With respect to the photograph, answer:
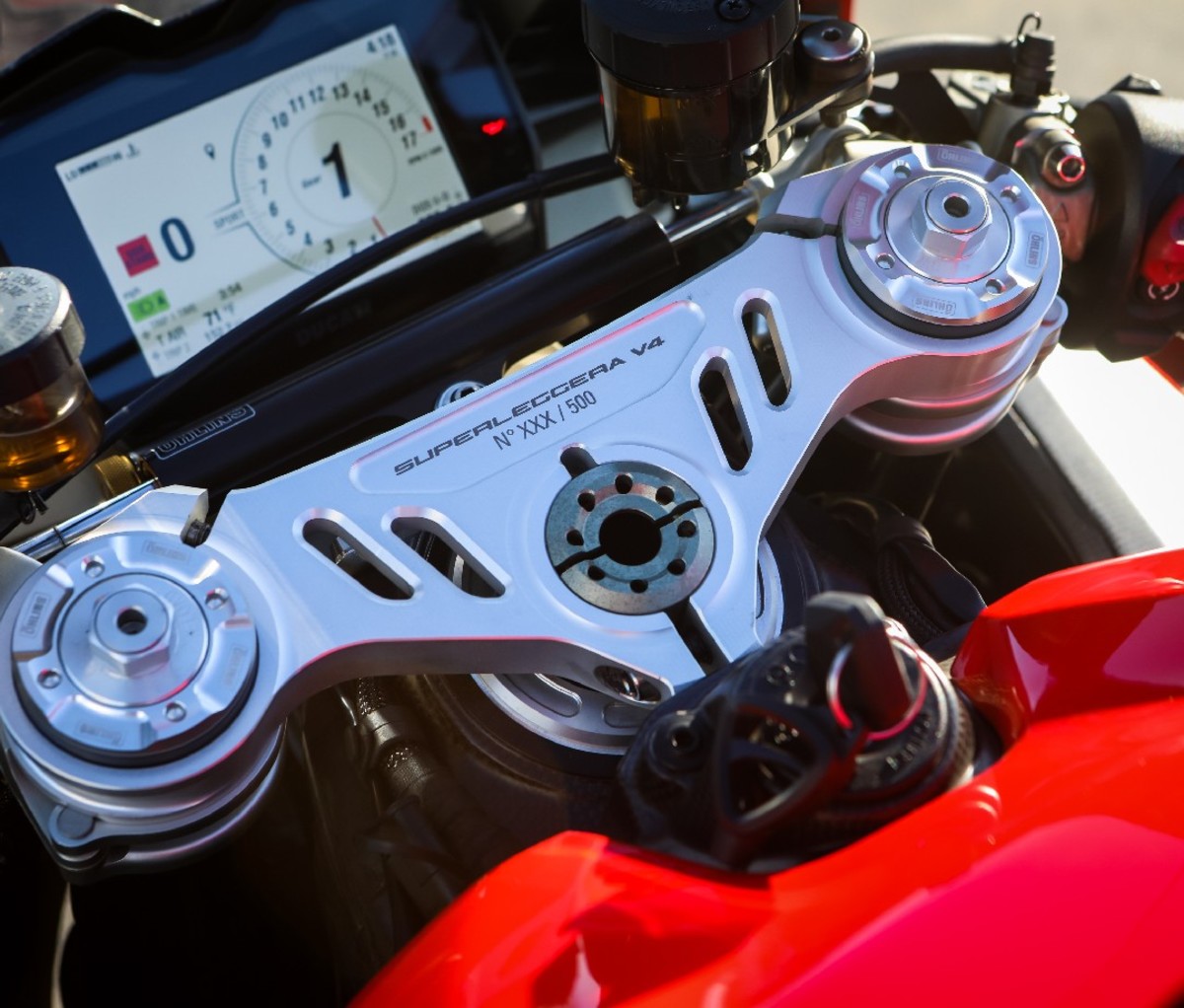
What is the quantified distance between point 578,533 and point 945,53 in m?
0.63

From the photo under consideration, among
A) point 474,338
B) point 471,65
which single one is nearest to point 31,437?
point 474,338

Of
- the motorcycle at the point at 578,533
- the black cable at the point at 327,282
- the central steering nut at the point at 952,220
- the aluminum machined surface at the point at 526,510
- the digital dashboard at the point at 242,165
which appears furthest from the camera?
the digital dashboard at the point at 242,165

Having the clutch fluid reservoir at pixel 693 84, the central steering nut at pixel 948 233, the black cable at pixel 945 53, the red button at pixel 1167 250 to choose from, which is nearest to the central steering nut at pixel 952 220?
the central steering nut at pixel 948 233

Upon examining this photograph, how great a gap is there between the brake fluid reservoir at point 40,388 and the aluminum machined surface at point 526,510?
9cm

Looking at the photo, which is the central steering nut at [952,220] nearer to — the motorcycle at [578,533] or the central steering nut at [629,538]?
the motorcycle at [578,533]

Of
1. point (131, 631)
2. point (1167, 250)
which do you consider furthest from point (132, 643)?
point (1167, 250)

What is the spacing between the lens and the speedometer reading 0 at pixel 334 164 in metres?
1.10

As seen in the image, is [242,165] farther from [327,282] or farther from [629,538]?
[629,538]

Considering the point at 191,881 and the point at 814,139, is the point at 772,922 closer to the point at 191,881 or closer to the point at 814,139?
the point at 191,881

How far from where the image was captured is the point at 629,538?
0.75 m

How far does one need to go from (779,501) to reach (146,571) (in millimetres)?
328

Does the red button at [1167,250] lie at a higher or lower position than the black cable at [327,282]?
lower

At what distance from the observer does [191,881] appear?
83cm

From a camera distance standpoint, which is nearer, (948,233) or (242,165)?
(948,233)
